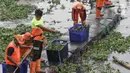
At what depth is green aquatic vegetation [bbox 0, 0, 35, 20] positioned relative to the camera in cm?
2005

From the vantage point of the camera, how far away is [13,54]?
368 inches

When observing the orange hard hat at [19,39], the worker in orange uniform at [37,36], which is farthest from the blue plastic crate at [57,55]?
the orange hard hat at [19,39]

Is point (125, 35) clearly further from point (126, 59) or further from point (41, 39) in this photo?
point (41, 39)

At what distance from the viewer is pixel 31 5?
23.1 m

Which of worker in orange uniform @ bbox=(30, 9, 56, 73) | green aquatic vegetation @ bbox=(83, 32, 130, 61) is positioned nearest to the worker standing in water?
green aquatic vegetation @ bbox=(83, 32, 130, 61)

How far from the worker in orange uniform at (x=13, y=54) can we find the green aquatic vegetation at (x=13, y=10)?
34.4ft

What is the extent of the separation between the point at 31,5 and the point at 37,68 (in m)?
12.7

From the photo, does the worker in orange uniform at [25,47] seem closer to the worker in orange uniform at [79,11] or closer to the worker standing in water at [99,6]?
the worker in orange uniform at [79,11]

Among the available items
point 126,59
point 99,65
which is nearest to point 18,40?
point 99,65

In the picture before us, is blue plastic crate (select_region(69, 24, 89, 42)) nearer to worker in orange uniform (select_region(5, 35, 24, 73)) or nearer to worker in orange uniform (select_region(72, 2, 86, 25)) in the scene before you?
worker in orange uniform (select_region(72, 2, 86, 25))

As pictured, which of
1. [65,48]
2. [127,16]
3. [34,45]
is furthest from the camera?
[127,16]

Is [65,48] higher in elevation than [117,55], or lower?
higher

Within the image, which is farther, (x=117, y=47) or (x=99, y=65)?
(x=117, y=47)

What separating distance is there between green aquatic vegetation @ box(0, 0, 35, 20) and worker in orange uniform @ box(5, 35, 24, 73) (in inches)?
412
